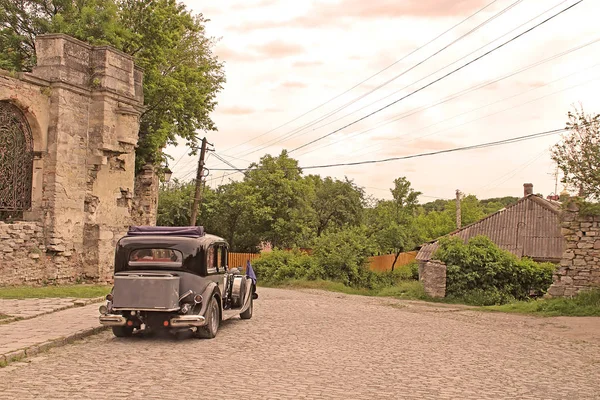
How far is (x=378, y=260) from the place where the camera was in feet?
143

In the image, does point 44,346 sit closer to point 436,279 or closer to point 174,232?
point 174,232

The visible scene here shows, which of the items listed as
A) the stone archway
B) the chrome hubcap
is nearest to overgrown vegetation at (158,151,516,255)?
the stone archway

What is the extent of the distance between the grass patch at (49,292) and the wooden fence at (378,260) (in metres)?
17.3

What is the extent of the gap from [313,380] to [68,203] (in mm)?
14310

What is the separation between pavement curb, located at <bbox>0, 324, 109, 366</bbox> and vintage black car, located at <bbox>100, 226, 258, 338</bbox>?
0.43 m

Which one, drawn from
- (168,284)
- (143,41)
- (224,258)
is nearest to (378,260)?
(143,41)

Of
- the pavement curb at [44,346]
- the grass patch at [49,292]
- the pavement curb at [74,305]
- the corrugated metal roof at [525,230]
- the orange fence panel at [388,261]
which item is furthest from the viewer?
the orange fence panel at [388,261]

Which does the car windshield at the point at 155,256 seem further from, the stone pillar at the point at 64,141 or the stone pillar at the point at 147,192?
the stone pillar at the point at 147,192

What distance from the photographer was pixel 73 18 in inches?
942

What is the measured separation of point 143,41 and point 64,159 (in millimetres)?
9058

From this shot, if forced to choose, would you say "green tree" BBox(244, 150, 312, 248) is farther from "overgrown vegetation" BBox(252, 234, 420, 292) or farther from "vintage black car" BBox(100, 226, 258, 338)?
"vintage black car" BBox(100, 226, 258, 338)

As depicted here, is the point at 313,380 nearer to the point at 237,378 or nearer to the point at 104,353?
the point at 237,378

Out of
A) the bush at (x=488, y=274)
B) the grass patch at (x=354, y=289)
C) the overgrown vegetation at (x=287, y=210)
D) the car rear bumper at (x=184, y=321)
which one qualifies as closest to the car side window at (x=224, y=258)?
the car rear bumper at (x=184, y=321)

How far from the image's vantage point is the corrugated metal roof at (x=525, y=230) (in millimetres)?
33500
